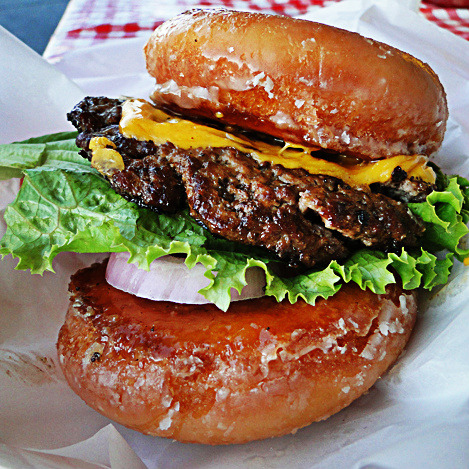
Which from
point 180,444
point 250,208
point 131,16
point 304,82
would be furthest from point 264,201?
point 131,16

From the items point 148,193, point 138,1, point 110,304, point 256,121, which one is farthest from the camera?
point 138,1

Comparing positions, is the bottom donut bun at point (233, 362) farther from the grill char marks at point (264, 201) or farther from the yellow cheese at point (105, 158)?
the yellow cheese at point (105, 158)

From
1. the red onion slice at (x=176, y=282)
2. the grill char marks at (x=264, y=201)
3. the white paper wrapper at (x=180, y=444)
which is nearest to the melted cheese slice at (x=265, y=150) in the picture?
the grill char marks at (x=264, y=201)

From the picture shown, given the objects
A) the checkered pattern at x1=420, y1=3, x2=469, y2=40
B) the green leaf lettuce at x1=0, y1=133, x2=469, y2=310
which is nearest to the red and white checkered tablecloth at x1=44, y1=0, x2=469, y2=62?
the checkered pattern at x1=420, y1=3, x2=469, y2=40

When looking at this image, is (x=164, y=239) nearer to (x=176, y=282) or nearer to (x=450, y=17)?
(x=176, y=282)

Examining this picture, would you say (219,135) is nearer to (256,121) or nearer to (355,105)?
(256,121)

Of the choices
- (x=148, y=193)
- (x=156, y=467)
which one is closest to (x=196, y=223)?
(x=148, y=193)

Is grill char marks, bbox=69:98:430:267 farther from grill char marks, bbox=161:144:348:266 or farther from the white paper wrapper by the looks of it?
the white paper wrapper
